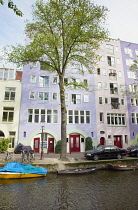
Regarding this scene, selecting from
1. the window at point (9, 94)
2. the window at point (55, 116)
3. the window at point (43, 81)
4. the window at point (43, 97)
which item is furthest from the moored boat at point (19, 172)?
the window at point (43, 81)

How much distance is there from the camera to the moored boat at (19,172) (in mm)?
11797

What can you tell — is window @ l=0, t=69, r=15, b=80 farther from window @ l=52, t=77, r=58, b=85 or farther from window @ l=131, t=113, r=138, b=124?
window @ l=131, t=113, r=138, b=124

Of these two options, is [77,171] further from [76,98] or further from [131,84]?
[131,84]

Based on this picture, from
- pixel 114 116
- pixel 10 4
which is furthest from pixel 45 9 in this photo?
pixel 114 116

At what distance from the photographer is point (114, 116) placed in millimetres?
29219

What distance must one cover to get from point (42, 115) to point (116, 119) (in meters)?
14.9

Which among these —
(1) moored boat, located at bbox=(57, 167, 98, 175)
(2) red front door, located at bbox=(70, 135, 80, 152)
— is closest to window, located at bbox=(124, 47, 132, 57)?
(2) red front door, located at bbox=(70, 135, 80, 152)

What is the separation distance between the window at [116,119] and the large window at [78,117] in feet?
14.8

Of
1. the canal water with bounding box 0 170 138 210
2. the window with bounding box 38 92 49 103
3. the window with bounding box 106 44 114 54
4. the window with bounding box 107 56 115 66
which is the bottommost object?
the canal water with bounding box 0 170 138 210

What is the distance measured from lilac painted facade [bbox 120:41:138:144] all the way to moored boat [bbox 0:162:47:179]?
2230cm

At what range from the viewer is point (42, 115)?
2564 centimetres

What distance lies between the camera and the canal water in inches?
296

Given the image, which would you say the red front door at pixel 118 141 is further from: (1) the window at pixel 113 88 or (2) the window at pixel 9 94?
(2) the window at pixel 9 94

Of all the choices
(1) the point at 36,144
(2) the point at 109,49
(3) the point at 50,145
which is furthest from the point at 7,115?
(2) the point at 109,49
